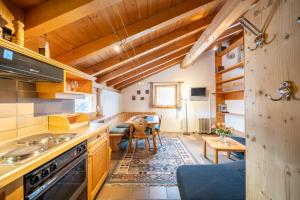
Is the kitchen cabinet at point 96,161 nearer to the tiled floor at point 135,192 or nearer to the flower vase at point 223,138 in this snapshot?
the tiled floor at point 135,192

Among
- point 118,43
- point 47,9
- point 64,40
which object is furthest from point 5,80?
point 118,43

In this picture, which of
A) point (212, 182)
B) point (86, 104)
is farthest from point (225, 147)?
point (86, 104)

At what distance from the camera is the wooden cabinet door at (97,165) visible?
1689 mm

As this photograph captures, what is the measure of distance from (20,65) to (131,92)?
5.07 m

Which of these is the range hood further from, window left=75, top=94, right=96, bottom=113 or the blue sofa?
the blue sofa

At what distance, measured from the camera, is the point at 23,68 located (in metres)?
1.09

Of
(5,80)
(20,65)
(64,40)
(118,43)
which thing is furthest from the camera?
(118,43)

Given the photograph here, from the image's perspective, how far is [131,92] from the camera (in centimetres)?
612

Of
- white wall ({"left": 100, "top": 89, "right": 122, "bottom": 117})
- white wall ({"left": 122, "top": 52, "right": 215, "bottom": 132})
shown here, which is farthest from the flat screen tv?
white wall ({"left": 100, "top": 89, "right": 122, "bottom": 117})

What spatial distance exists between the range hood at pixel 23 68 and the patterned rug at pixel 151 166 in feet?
5.97

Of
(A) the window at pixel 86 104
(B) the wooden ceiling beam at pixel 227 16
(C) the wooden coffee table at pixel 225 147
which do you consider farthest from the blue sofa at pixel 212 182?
(A) the window at pixel 86 104

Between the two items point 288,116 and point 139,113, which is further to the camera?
point 139,113

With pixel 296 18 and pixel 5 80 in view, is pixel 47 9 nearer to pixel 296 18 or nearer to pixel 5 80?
pixel 5 80

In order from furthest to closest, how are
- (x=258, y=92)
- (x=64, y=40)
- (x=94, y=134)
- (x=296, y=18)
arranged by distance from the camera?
(x=64, y=40) < (x=94, y=134) < (x=258, y=92) < (x=296, y=18)
